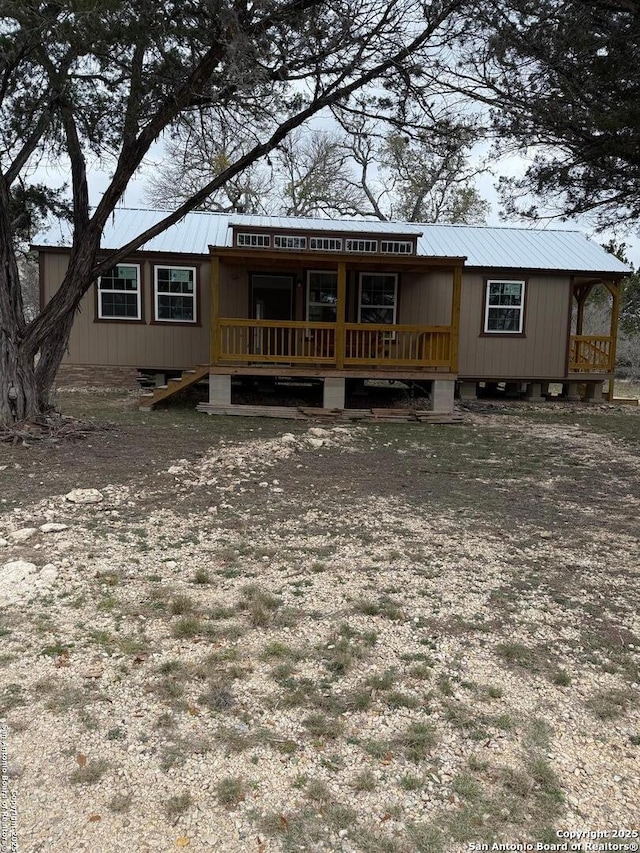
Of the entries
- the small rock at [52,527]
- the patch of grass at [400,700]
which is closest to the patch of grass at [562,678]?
the patch of grass at [400,700]

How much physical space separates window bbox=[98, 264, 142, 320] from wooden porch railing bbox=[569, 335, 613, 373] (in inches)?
377

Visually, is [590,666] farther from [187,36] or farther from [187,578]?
[187,36]

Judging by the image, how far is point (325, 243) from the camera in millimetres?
11805

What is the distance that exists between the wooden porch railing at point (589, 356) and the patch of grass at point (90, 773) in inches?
532

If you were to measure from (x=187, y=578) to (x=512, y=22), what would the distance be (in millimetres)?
5647

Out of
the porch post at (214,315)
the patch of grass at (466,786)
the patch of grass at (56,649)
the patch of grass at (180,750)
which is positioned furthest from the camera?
the porch post at (214,315)

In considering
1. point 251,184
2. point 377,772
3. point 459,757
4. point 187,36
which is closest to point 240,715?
point 377,772

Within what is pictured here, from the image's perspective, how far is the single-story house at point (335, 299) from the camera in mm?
11898

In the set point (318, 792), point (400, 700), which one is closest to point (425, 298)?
point (400, 700)

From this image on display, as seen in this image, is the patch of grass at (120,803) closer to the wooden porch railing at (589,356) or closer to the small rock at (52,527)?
the small rock at (52,527)

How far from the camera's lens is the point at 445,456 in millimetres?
Result: 7758

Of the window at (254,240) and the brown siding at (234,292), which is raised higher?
the window at (254,240)

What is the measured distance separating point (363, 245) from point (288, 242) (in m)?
1.45

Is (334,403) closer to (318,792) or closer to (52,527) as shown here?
(52,527)
